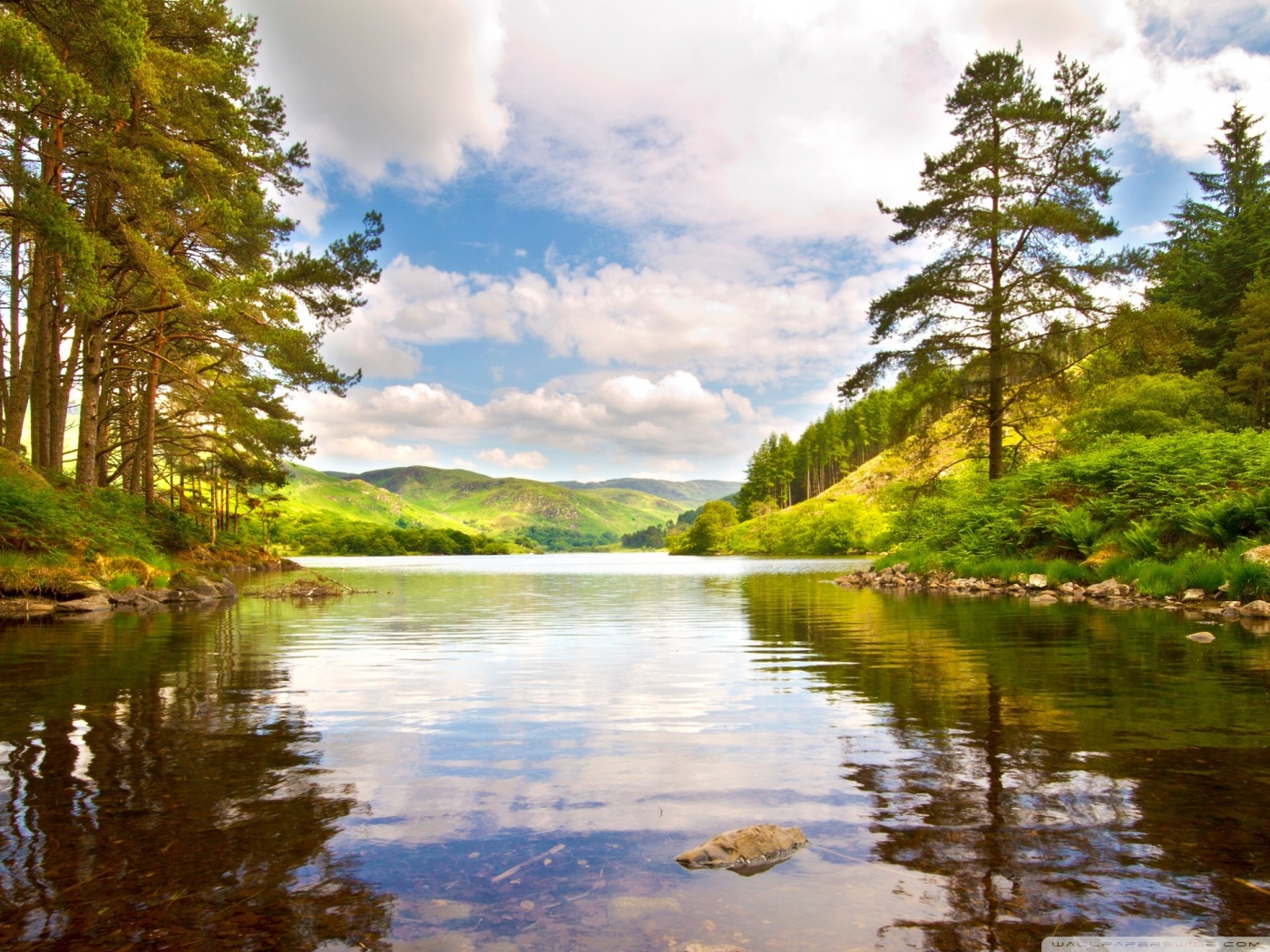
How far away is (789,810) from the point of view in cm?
483

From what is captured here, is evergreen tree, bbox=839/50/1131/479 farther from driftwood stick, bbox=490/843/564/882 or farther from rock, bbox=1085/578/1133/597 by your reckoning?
driftwood stick, bbox=490/843/564/882

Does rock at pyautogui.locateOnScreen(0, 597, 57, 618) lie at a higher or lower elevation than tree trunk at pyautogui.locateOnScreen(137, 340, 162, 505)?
lower

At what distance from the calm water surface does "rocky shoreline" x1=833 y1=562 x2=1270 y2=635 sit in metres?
4.98

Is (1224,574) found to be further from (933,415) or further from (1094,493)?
(933,415)

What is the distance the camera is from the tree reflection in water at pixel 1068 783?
3422 mm

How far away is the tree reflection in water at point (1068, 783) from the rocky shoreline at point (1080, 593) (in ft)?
14.1

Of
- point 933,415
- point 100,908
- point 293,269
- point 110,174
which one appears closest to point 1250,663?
point 100,908

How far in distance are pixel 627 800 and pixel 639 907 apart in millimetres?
1577

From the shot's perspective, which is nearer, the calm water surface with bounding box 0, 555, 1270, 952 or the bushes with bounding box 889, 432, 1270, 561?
the calm water surface with bounding box 0, 555, 1270, 952

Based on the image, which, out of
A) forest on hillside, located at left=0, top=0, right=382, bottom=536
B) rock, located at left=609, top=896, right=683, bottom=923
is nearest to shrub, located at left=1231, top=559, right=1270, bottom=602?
rock, located at left=609, top=896, right=683, bottom=923

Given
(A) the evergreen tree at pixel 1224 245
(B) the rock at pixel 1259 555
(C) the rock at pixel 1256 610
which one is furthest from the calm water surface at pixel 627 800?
(A) the evergreen tree at pixel 1224 245

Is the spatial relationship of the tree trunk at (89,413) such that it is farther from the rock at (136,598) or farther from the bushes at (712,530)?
the bushes at (712,530)

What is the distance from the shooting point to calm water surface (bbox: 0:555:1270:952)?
134 inches

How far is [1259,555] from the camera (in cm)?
1631
